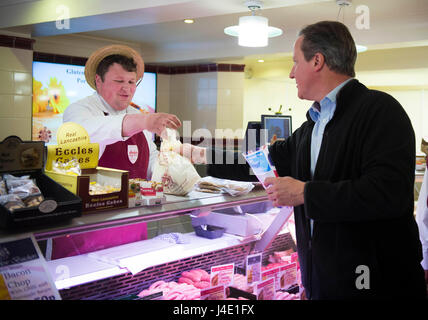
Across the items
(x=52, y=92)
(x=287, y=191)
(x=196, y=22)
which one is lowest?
(x=287, y=191)

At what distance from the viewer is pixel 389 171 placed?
1331mm

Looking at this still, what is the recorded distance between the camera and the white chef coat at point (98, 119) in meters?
2.35

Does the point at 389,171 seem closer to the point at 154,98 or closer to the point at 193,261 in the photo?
the point at 193,261

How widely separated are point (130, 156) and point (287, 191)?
51.2 inches

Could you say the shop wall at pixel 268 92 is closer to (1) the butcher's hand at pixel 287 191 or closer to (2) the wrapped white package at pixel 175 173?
(2) the wrapped white package at pixel 175 173

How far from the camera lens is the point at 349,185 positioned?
1.36m

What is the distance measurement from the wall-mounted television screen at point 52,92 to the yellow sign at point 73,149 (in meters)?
5.33

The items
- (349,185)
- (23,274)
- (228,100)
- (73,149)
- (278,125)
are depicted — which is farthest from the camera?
(228,100)

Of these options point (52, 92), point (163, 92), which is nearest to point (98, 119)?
point (52, 92)

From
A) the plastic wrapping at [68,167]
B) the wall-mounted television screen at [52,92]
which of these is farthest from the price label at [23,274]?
the wall-mounted television screen at [52,92]

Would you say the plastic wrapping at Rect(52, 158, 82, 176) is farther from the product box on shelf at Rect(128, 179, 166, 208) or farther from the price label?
the price label

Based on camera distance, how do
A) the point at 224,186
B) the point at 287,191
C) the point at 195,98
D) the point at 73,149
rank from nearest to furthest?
1. the point at 287,191
2. the point at 73,149
3. the point at 224,186
4. the point at 195,98

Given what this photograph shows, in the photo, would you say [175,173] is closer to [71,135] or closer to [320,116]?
[71,135]
